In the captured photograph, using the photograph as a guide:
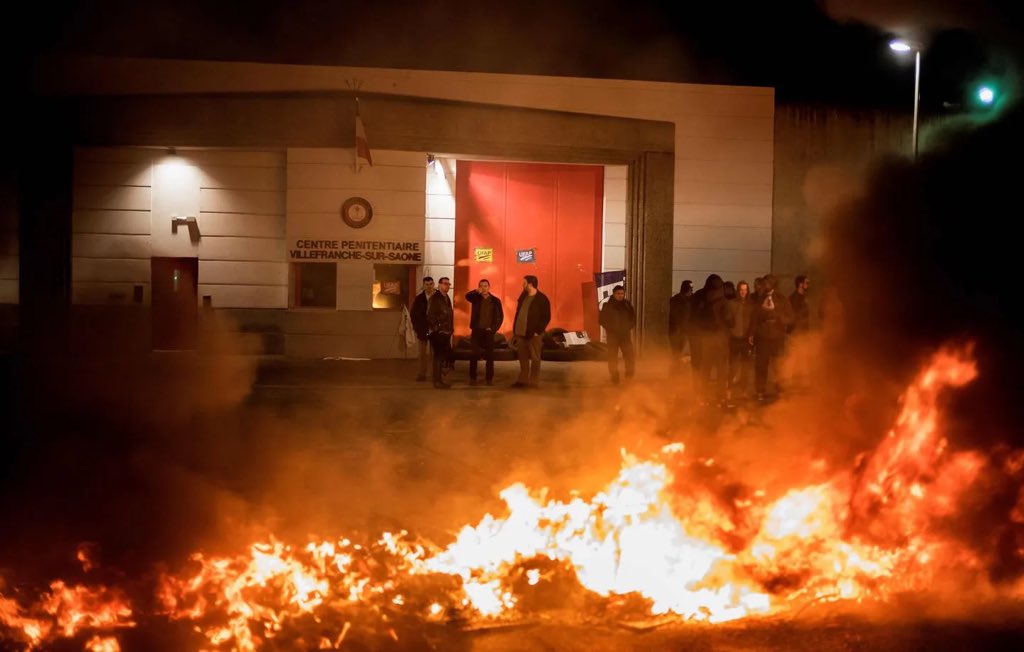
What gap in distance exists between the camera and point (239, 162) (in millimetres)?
18109

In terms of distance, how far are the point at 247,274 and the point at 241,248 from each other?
1.74 ft

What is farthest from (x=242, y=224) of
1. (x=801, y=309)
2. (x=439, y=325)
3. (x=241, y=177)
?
(x=801, y=309)

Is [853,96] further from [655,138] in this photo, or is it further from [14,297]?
[14,297]

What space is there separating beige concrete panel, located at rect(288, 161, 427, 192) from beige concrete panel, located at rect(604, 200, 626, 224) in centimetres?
446

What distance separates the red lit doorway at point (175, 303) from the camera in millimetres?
18125

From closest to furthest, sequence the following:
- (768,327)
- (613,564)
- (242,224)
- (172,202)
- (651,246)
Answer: (613,564), (768,327), (172,202), (242,224), (651,246)

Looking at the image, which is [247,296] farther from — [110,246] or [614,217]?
[614,217]

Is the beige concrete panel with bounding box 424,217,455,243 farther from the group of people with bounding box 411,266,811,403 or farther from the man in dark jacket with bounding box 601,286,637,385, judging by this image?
the man in dark jacket with bounding box 601,286,637,385

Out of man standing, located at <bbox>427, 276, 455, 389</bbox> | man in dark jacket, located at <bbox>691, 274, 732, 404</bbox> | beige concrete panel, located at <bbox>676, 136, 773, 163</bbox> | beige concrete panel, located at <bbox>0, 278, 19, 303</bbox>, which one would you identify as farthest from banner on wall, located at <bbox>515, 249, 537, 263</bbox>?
beige concrete panel, located at <bbox>0, 278, 19, 303</bbox>

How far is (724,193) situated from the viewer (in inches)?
779

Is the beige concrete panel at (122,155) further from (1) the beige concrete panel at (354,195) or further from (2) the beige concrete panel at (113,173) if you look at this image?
(1) the beige concrete panel at (354,195)

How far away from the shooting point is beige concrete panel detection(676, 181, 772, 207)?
1956 cm

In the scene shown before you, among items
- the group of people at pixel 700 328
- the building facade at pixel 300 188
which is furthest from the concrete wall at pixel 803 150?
the group of people at pixel 700 328

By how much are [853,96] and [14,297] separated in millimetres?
18238
